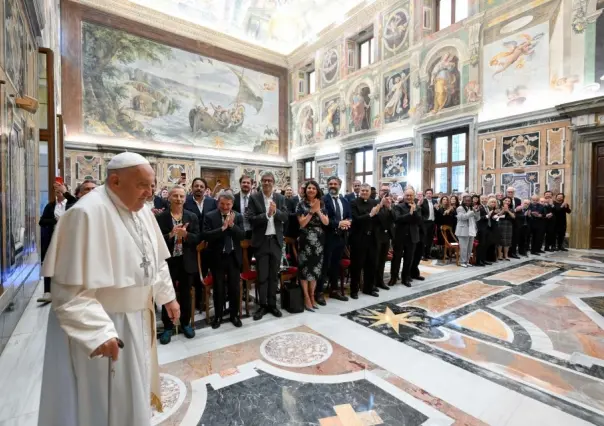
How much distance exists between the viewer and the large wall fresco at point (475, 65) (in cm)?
864

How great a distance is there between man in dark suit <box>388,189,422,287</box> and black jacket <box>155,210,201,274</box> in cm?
352

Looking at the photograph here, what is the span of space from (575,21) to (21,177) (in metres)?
12.9

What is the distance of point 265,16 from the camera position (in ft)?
53.5

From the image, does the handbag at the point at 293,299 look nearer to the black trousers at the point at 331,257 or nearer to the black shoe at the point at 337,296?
the black trousers at the point at 331,257

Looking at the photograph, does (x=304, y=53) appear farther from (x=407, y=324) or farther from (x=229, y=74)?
(x=407, y=324)

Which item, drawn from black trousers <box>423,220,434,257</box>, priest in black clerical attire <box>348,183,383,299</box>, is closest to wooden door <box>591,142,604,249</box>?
black trousers <box>423,220,434,257</box>

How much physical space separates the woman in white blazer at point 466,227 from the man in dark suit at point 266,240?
195 inches

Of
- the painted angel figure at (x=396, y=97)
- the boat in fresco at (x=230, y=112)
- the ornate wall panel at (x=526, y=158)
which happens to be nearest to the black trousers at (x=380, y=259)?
→ the ornate wall panel at (x=526, y=158)

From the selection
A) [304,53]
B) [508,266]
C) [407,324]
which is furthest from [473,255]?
[304,53]

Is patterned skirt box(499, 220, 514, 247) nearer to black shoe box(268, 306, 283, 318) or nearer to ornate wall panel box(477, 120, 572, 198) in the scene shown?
ornate wall panel box(477, 120, 572, 198)

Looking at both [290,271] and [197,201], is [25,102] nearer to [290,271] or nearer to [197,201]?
[197,201]

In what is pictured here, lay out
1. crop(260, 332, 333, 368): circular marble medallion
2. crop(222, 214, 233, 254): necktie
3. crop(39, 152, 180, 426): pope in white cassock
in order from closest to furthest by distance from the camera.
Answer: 1. crop(39, 152, 180, 426): pope in white cassock
2. crop(260, 332, 333, 368): circular marble medallion
3. crop(222, 214, 233, 254): necktie

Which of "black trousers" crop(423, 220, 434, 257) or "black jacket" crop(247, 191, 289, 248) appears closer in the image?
"black jacket" crop(247, 191, 289, 248)

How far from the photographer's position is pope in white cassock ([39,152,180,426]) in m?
1.25
